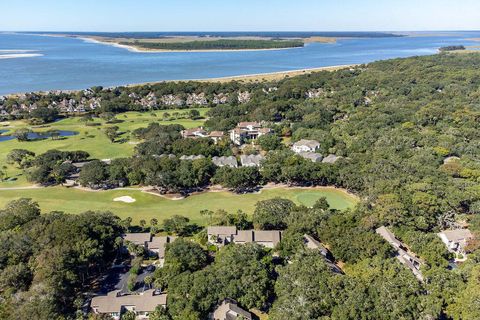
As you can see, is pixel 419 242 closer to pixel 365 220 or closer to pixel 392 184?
pixel 365 220

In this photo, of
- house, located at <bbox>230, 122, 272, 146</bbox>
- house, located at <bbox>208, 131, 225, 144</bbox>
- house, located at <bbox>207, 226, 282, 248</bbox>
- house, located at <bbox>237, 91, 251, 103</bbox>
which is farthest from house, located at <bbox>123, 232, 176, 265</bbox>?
house, located at <bbox>237, 91, 251, 103</bbox>

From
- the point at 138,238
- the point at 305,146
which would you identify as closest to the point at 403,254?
the point at 138,238

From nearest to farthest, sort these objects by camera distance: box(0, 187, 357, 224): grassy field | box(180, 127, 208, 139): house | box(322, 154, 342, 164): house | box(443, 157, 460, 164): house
Answer: box(0, 187, 357, 224): grassy field < box(443, 157, 460, 164): house < box(322, 154, 342, 164): house < box(180, 127, 208, 139): house

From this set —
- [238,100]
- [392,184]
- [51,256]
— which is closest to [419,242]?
[392,184]

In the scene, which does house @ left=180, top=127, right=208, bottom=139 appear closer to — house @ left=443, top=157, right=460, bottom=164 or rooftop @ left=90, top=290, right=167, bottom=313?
house @ left=443, top=157, right=460, bottom=164

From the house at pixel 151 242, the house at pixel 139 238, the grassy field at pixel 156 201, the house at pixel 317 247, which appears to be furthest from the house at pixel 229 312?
the grassy field at pixel 156 201

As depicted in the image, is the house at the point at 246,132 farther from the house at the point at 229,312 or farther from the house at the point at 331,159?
the house at the point at 229,312

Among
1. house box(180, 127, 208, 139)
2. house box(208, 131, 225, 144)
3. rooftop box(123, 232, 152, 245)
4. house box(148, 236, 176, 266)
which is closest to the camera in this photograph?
house box(148, 236, 176, 266)

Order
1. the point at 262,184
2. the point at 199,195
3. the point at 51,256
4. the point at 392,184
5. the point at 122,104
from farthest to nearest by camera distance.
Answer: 1. the point at 122,104
2. the point at 262,184
3. the point at 199,195
4. the point at 392,184
5. the point at 51,256
